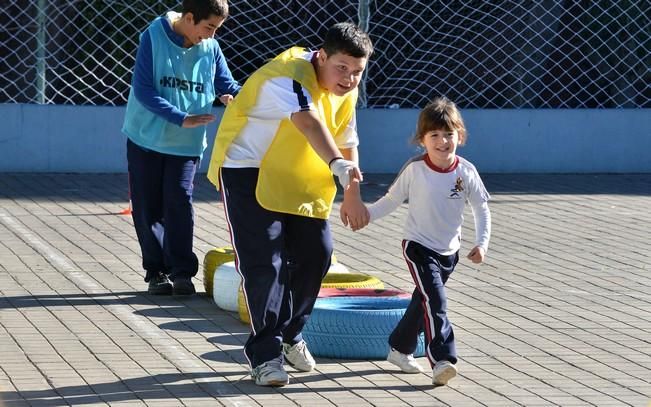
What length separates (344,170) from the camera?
5406 mm

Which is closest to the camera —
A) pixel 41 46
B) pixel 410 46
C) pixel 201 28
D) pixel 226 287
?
pixel 226 287

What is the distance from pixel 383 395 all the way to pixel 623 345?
66.2 inches

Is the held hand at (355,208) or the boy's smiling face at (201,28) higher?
the boy's smiling face at (201,28)

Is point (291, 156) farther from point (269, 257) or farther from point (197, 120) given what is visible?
point (197, 120)

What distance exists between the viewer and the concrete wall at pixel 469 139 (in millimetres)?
12859

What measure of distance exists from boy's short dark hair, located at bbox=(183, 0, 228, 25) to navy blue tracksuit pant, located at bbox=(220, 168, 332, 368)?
1.74m

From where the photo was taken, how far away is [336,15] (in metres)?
13.7

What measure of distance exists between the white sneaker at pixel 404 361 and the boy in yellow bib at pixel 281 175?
49 centimetres

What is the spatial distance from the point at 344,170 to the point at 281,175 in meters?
0.42

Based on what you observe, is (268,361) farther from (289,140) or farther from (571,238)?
(571,238)

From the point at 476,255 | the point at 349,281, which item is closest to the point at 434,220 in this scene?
the point at 476,255

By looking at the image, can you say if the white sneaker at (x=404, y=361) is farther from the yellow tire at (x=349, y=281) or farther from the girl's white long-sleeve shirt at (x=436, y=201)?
the yellow tire at (x=349, y=281)

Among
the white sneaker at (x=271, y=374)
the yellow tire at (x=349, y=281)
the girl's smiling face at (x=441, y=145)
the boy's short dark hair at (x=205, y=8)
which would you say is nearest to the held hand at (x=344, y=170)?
the girl's smiling face at (x=441, y=145)

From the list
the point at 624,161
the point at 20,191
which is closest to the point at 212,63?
the point at 20,191
